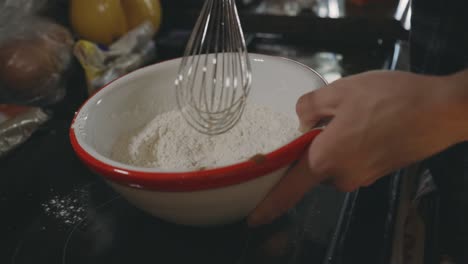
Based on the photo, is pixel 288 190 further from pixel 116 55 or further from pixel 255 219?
pixel 116 55

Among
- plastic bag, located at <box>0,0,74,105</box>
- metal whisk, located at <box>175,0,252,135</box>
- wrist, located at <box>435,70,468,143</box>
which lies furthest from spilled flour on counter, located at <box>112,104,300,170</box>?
plastic bag, located at <box>0,0,74,105</box>

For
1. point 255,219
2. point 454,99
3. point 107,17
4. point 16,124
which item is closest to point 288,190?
point 255,219

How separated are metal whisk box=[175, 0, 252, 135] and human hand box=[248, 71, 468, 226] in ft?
0.43

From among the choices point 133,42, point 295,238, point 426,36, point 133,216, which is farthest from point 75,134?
Result: point 426,36

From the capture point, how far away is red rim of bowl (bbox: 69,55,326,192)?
1.03 ft

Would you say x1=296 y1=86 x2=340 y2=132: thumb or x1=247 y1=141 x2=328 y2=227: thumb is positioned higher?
x1=296 y1=86 x2=340 y2=132: thumb

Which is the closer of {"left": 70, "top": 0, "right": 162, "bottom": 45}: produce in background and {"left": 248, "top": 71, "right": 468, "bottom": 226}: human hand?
{"left": 248, "top": 71, "right": 468, "bottom": 226}: human hand

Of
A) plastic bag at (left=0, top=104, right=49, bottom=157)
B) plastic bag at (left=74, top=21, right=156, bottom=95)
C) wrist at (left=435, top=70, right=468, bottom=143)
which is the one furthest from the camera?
plastic bag at (left=74, top=21, right=156, bottom=95)

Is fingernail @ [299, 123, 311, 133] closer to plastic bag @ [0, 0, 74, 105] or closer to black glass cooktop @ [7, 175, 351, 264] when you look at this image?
black glass cooktop @ [7, 175, 351, 264]

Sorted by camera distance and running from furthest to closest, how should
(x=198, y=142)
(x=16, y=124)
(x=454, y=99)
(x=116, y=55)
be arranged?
(x=116, y=55) < (x=16, y=124) < (x=198, y=142) < (x=454, y=99)

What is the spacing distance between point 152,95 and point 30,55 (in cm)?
26

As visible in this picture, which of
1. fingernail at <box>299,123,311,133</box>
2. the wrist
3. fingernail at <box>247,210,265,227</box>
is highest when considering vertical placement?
the wrist

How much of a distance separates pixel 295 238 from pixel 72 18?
61 cm

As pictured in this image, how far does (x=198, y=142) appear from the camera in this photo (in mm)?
460
